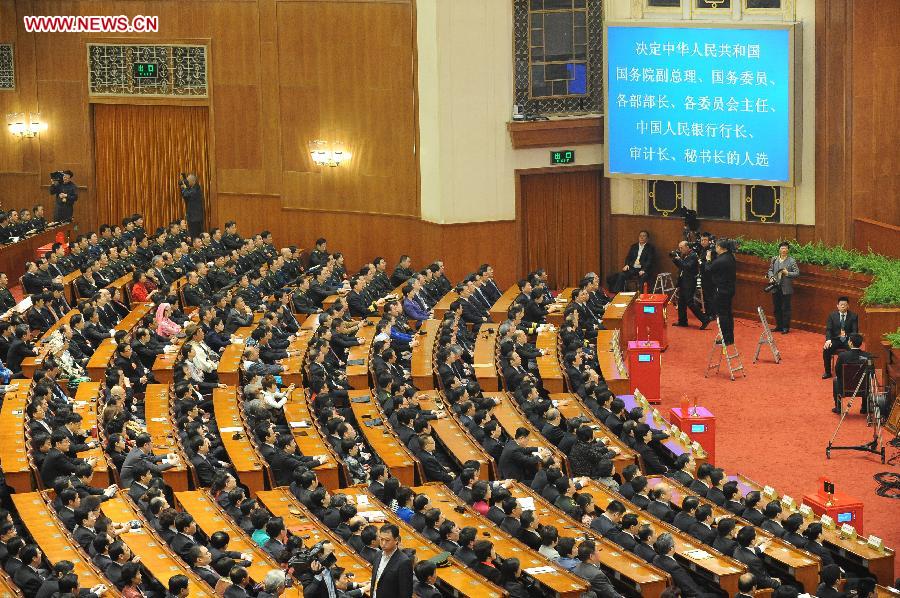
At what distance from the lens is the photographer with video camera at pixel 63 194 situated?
2848cm

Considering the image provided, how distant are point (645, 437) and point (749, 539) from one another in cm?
331

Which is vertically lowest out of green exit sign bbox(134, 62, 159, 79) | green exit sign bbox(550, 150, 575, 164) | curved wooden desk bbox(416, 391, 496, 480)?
curved wooden desk bbox(416, 391, 496, 480)

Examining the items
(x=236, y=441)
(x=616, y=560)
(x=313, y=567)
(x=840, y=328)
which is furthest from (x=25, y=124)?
(x=616, y=560)

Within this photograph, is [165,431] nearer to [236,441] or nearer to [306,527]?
[236,441]

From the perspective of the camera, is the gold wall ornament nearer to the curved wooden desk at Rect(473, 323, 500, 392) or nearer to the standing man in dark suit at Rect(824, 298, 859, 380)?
the standing man in dark suit at Rect(824, 298, 859, 380)

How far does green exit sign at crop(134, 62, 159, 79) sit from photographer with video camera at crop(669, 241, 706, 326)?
1004 cm

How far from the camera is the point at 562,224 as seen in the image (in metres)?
26.8

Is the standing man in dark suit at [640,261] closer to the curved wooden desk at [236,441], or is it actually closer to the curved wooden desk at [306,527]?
the curved wooden desk at [236,441]

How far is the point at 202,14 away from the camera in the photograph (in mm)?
27797

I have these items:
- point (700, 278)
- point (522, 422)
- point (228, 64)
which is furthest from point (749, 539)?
point (228, 64)

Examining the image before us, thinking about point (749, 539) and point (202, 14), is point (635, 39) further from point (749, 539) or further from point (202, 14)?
point (749, 539)

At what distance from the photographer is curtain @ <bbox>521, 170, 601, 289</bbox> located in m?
26.6

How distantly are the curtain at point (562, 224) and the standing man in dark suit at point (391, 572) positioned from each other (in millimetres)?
15050

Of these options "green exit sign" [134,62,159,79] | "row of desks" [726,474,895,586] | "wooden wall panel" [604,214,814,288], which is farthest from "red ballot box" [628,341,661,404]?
"green exit sign" [134,62,159,79]
